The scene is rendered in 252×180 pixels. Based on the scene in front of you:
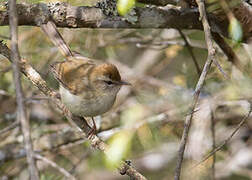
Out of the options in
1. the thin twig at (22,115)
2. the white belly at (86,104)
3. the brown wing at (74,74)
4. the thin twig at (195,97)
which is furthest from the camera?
the brown wing at (74,74)

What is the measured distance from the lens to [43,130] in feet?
16.3

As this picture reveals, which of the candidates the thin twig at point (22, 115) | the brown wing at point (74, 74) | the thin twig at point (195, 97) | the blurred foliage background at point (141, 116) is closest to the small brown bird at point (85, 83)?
the brown wing at point (74, 74)

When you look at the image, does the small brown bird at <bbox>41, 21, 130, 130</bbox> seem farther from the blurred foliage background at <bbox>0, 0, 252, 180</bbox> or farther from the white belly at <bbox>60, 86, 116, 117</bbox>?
the blurred foliage background at <bbox>0, 0, 252, 180</bbox>

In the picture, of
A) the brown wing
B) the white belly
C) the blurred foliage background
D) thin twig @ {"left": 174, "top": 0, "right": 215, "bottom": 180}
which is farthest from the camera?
the blurred foliage background

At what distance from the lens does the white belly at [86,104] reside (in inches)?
148

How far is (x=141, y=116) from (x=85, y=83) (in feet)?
2.06

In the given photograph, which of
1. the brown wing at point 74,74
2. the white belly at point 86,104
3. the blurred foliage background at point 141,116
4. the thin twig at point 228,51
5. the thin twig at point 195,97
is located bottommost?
the blurred foliage background at point 141,116

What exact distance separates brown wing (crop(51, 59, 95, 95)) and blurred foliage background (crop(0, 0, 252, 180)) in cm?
30

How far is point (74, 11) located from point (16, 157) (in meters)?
2.01

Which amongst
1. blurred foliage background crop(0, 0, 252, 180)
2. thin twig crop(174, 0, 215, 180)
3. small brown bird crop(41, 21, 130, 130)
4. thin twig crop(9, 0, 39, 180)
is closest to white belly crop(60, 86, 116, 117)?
small brown bird crop(41, 21, 130, 130)

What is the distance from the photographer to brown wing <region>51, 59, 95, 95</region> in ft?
13.1

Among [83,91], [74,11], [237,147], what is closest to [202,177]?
[83,91]

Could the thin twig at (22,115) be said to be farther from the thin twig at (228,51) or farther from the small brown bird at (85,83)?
the thin twig at (228,51)

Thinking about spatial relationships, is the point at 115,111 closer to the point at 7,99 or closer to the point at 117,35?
the point at 117,35
